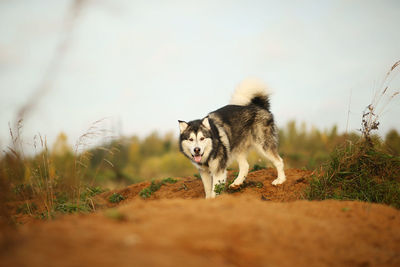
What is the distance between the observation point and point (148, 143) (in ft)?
67.6

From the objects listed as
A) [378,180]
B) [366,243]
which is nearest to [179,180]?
[378,180]

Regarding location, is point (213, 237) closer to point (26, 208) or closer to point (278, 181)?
→ point (278, 181)

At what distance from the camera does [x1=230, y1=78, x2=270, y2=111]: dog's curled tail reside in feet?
21.5

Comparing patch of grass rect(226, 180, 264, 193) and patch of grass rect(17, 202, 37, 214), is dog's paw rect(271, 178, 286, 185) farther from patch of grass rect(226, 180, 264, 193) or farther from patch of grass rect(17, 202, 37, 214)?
patch of grass rect(17, 202, 37, 214)

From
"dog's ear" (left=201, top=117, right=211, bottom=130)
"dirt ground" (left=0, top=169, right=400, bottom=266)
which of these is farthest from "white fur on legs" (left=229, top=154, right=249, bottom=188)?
"dirt ground" (left=0, top=169, right=400, bottom=266)

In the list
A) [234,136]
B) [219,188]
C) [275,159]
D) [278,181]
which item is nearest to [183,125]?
[234,136]

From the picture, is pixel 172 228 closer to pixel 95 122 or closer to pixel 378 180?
pixel 95 122

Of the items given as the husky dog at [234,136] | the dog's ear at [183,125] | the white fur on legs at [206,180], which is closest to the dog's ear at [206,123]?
the husky dog at [234,136]

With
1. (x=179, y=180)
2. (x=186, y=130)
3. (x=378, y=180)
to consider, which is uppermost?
(x=186, y=130)

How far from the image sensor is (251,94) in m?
6.60

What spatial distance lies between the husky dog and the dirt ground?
235 centimetres

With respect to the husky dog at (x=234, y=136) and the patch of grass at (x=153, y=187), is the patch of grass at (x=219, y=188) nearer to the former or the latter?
the husky dog at (x=234, y=136)

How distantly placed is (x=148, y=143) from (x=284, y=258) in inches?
748

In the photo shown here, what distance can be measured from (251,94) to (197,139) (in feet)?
6.29
